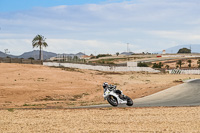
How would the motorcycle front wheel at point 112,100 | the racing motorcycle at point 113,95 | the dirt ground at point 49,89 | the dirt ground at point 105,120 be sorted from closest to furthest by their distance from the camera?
1. the dirt ground at point 105,120
2. the racing motorcycle at point 113,95
3. the motorcycle front wheel at point 112,100
4. the dirt ground at point 49,89

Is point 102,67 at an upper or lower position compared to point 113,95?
upper

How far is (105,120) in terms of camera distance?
16.9 meters

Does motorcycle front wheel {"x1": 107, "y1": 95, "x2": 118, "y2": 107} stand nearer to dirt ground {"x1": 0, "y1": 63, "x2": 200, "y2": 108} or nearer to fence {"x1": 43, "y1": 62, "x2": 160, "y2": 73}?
dirt ground {"x1": 0, "y1": 63, "x2": 200, "y2": 108}

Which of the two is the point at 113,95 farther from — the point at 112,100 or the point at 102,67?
the point at 102,67

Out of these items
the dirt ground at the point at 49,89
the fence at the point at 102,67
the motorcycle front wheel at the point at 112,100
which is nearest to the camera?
the motorcycle front wheel at the point at 112,100

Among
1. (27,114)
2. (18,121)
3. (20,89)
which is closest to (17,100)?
(20,89)

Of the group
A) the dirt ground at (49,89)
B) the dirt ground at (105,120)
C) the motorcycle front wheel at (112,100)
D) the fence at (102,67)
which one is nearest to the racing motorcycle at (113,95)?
the motorcycle front wheel at (112,100)

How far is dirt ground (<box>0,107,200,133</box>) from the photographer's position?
48.0 ft

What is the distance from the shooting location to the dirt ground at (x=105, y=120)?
1463 centimetres

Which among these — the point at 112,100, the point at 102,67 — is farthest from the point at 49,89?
the point at 102,67

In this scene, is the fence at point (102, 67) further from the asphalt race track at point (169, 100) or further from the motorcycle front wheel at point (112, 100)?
the motorcycle front wheel at point (112, 100)

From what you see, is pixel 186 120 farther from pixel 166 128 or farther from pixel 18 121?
pixel 18 121

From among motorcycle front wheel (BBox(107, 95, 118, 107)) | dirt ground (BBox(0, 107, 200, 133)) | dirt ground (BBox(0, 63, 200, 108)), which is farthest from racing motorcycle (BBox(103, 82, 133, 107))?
dirt ground (BBox(0, 63, 200, 108))

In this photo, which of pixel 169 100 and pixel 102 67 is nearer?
pixel 169 100
